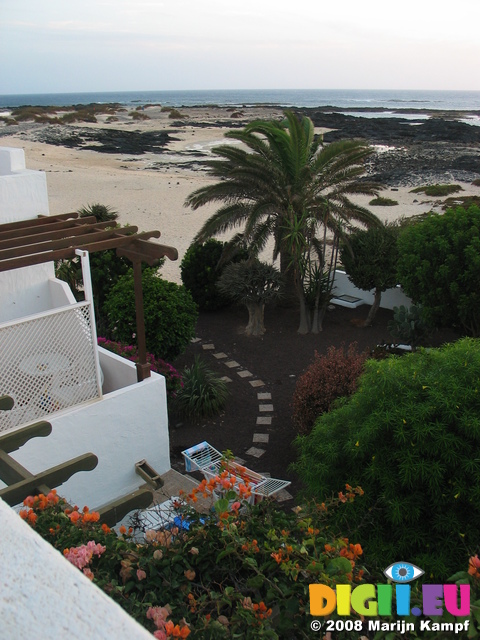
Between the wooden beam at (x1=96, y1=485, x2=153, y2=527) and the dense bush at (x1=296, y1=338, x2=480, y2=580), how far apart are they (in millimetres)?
1664

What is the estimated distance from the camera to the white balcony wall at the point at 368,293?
45.9 feet

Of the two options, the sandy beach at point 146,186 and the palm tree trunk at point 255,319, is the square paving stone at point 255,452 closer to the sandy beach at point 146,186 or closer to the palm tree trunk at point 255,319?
the palm tree trunk at point 255,319

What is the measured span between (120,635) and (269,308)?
43.7ft

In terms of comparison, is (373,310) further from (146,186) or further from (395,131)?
(395,131)

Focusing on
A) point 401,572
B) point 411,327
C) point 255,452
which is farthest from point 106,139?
point 401,572

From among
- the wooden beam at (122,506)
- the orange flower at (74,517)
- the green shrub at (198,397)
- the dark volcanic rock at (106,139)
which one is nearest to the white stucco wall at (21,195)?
the green shrub at (198,397)

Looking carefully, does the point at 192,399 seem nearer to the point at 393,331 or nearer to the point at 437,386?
the point at 393,331

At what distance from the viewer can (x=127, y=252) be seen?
21.2ft

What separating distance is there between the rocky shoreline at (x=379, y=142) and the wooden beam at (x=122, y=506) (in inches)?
1402

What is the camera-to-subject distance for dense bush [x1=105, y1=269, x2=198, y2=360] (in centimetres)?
988

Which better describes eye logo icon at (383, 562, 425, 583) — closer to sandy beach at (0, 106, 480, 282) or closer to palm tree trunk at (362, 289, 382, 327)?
palm tree trunk at (362, 289, 382, 327)

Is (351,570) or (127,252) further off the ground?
(127,252)

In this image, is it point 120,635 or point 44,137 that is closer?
point 120,635

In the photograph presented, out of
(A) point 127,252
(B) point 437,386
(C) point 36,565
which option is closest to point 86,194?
(A) point 127,252
